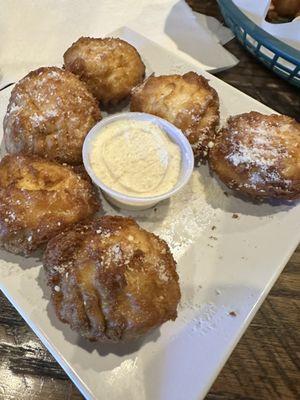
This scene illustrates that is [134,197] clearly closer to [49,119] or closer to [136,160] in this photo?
[136,160]

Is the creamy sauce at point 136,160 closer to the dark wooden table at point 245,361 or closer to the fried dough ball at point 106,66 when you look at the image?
the fried dough ball at point 106,66

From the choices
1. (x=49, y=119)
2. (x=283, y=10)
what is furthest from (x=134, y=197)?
(x=283, y=10)

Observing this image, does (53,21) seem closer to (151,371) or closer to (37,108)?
(37,108)

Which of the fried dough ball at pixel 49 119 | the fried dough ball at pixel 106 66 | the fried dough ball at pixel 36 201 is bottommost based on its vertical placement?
the fried dough ball at pixel 36 201

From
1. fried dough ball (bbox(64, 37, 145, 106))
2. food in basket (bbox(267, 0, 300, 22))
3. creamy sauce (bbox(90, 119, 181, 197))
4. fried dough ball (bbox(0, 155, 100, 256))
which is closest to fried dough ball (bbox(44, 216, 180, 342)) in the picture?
fried dough ball (bbox(0, 155, 100, 256))

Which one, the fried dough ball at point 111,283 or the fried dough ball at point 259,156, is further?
the fried dough ball at point 259,156

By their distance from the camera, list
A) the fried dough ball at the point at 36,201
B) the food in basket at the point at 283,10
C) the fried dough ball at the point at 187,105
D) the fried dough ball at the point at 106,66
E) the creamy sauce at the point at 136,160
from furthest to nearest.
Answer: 1. the food in basket at the point at 283,10
2. the fried dough ball at the point at 106,66
3. the fried dough ball at the point at 187,105
4. the creamy sauce at the point at 136,160
5. the fried dough ball at the point at 36,201

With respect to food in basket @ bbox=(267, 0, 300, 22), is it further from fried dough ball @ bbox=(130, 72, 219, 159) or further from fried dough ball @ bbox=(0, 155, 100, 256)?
fried dough ball @ bbox=(0, 155, 100, 256)

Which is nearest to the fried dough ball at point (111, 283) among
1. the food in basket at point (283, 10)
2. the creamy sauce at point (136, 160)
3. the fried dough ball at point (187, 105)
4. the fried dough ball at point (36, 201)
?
the fried dough ball at point (36, 201)
